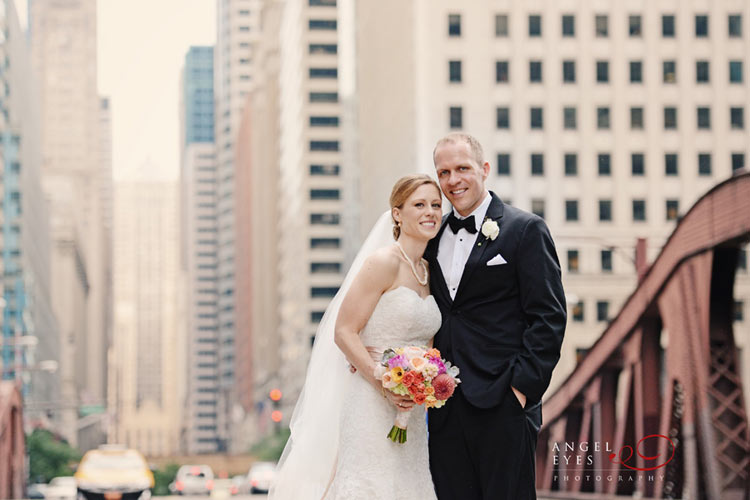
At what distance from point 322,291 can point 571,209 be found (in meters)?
38.7

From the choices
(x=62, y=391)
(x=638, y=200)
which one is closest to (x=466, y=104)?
(x=638, y=200)

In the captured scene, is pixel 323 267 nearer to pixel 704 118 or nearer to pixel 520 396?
pixel 704 118

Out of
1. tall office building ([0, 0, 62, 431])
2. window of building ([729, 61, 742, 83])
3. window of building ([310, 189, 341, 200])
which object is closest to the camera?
window of building ([729, 61, 742, 83])

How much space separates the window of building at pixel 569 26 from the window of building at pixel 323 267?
40.2 metres

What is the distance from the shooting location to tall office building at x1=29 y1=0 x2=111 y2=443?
3878 inches

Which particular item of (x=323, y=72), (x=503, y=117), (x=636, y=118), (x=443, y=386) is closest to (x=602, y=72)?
(x=636, y=118)

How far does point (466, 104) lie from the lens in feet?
132

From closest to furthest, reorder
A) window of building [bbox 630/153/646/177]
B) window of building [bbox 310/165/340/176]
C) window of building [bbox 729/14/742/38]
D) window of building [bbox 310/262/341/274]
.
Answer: window of building [bbox 729/14/742/38] → window of building [bbox 630/153/646/177] → window of building [bbox 310/262/341/274] → window of building [bbox 310/165/340/176]

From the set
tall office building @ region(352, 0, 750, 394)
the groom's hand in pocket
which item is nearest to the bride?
the groom's hand in pocket

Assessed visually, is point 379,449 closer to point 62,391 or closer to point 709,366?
point 709,366

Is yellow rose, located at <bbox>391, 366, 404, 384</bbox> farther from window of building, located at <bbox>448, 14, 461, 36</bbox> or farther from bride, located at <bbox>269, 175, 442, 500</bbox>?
window of building, located at <bbox>448, 14, 461, 36</bbox>

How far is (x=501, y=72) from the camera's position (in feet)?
132

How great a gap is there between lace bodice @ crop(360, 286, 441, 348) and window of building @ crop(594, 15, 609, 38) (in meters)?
36.5

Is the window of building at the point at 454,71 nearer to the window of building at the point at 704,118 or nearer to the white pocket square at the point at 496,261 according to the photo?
the window of building at the point at 704,118
